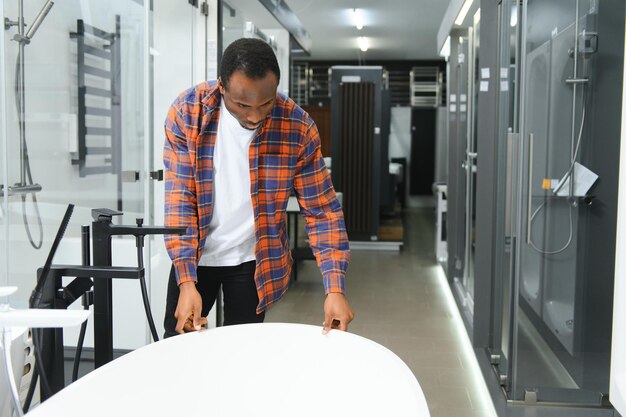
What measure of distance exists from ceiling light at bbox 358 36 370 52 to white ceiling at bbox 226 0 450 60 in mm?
91

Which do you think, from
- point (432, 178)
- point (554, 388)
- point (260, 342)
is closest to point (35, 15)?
point (260, 342)

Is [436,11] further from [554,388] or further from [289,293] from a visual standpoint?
[554,388]

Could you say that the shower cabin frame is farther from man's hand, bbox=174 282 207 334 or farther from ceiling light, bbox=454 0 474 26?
man's hand, bbox=174 282 207 334

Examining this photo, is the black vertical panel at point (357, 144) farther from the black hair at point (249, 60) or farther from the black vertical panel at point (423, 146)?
the black hair at point (249, 60)

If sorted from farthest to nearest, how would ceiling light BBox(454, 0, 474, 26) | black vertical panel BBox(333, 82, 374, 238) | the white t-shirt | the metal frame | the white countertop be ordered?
1. black vertical panel BBox(333, 82, 374, 238)
2. ceiling light BBox(454, 0, 474, 26)
3. the metal frame
4. the white t-shirt
5. the white countertop

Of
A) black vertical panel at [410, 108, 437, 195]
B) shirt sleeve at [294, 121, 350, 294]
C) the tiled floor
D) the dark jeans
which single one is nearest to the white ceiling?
black vertical panel at [410, 108, 437, 195]

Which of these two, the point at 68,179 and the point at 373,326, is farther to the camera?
the point at 373,326

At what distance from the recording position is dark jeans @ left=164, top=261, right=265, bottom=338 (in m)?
1.84

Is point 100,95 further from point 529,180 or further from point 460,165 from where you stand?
point 460,165

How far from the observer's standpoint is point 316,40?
10992 mm

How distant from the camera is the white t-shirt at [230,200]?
1758 millimetres

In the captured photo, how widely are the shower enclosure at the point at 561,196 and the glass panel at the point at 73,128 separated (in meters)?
1.79

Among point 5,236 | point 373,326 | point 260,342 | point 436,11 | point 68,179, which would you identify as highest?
point 436,11

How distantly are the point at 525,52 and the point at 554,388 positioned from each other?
1504 mm
